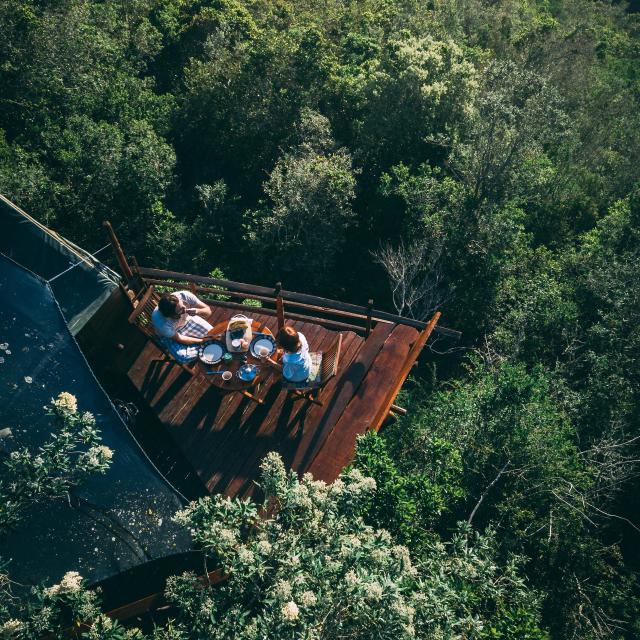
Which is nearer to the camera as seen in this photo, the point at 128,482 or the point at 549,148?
the point at 128,482

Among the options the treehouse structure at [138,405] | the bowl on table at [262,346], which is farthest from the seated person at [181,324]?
the bowl on table at [262,346]

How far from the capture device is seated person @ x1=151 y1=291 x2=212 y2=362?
10.0 m

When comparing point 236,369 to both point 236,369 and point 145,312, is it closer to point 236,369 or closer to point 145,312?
point 236,369

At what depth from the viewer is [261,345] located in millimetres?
10203

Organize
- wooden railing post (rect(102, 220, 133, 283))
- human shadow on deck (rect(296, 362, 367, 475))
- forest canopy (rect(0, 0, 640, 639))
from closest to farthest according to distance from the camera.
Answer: human shadow on deck (rect(296, 362, 367, 475)) → wooden railing post (rect(102, 220, 133, 283)) → forest canopy (rect(0, 0, 640, 639))

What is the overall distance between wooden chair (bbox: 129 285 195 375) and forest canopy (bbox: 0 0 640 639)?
573cm

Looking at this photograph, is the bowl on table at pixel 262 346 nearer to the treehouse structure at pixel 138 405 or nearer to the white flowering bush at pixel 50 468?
the treehouse structure at pixel 138 405

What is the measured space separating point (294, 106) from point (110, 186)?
7501 mm

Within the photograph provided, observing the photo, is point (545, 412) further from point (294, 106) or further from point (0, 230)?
point (294, 106)

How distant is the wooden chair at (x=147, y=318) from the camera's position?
10953 millimetres

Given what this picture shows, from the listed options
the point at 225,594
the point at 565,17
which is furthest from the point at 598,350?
the point at 565,17

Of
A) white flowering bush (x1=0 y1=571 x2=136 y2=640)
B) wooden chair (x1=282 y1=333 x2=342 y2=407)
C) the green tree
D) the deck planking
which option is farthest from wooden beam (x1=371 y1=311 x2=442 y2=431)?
the green tree

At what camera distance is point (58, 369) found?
9.21 m

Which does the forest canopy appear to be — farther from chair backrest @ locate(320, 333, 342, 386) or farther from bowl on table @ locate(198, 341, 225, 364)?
bowl on table @ locate(198, 341, 225, 364)
